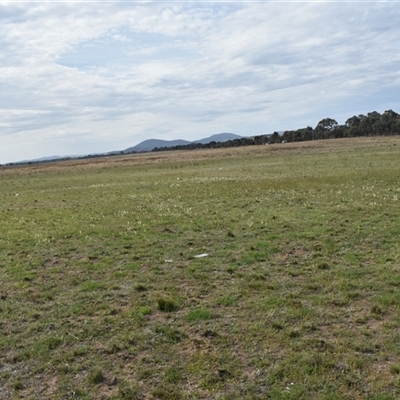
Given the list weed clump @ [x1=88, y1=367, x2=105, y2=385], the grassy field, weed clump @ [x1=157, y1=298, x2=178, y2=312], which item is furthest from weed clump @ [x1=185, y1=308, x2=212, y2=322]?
weed clump @ [x1=88, y1=367, x2=105, y2=385]

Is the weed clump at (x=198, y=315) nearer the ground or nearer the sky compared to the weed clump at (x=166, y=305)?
nearer the ground

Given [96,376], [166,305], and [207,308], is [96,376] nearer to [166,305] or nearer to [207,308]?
[166,305]

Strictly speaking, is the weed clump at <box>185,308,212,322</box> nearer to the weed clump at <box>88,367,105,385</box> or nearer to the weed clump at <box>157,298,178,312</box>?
the weed clump at <box>157,298,178,312</box>

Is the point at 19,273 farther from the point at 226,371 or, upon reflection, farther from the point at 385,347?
the point at 385,347

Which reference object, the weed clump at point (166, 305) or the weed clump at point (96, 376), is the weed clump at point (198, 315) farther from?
the weed clump at point (96, 376)

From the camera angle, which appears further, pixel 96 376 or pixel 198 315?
pixel 198 315

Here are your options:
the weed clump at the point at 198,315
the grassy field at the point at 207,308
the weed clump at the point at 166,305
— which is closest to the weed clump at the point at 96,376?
the grassy field at the point at 207,308

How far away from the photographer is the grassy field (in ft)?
18.7

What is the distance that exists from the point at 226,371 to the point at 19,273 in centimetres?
719

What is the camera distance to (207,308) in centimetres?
807

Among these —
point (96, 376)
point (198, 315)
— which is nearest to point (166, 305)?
point (198, 315)

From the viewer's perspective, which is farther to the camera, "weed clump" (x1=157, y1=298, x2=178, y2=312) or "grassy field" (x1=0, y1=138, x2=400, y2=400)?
"weed clump" (x1=157, y1=298, x2=178, y2=312)

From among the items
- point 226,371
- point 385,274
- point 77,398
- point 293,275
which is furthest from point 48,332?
point 385,274

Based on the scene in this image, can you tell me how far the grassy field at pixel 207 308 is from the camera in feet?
18.7
